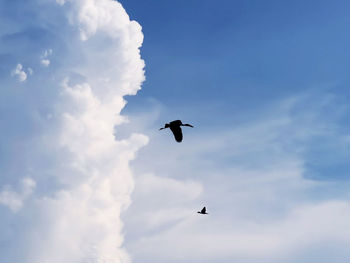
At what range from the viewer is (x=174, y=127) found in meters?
43.2

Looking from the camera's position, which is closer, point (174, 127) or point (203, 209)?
point (174, 127)

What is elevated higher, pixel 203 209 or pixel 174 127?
pixel 203 209

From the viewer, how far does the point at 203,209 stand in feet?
232

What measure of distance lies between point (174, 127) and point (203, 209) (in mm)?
30197
